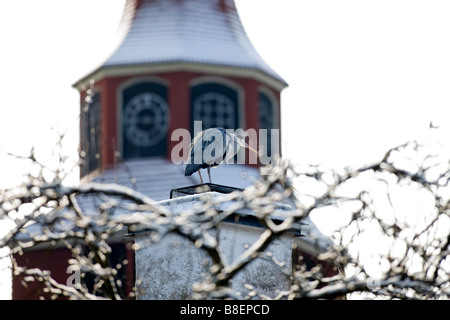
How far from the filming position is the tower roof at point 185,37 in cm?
2489

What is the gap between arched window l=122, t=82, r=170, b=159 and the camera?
25.1 metres

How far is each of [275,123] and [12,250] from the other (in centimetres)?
1945

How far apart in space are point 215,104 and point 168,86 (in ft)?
3.43

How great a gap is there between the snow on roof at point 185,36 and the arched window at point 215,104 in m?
0.67

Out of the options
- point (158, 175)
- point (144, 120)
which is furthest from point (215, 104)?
point (158, 175)

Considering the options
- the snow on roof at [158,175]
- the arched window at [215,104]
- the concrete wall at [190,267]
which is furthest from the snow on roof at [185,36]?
the concrete wall at [190,267]

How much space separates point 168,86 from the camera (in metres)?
25.1

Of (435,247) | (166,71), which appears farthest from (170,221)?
(166,71)

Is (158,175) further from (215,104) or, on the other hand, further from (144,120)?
(215,104)

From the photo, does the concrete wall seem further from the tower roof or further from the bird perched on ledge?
the tower roof

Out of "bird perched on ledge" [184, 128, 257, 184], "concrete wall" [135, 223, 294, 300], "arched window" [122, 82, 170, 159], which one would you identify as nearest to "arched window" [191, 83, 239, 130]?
"arched window" [122, 82, 170, 159]

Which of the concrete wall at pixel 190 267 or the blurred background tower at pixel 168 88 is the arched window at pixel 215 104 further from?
the concrete wall at pixel 190 267

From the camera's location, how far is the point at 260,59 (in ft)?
85.0
